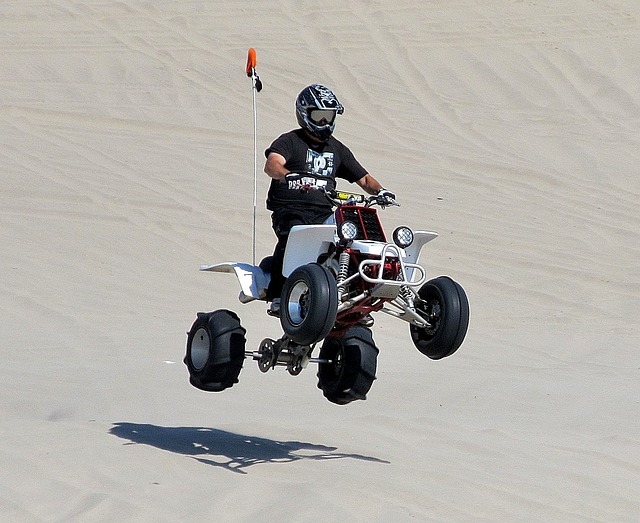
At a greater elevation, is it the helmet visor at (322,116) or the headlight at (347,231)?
the helmet visor at (322,116)

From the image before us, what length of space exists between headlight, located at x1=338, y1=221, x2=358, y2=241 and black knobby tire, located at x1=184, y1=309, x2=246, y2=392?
1228 millimetres

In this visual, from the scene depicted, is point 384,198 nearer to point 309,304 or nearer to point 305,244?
point 305,244

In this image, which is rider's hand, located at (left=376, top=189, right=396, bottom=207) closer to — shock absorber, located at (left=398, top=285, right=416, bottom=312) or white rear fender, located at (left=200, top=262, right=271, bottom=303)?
shock absorber, located at (left=398, top=285, right=416, bottom=312)

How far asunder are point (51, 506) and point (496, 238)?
35.6ft

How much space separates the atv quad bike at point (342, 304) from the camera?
7.09 m

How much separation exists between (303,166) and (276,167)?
0.31m

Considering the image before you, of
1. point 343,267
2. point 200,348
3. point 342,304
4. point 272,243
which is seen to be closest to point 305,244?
point 343,267

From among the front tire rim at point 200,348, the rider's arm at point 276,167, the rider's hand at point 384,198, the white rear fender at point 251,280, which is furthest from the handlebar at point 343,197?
the front tire rim at point 200,348

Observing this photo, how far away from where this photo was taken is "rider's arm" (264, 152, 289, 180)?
24.9 feet

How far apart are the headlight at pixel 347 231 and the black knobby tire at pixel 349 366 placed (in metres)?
1.16

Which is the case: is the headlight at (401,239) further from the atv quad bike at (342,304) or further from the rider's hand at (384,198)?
the rider's hand at (384,198)

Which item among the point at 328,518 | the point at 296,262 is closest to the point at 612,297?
the point at 296,262

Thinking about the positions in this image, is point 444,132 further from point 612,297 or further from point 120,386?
point 120,386

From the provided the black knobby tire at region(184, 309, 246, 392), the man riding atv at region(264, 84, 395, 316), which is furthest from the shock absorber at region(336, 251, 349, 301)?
the black knobby tire at region(184, 309, 246, 392)
